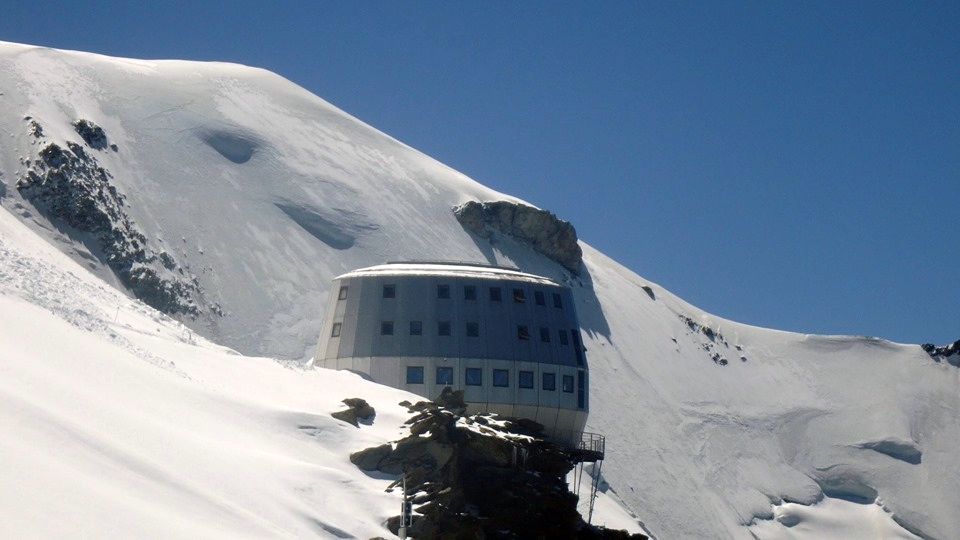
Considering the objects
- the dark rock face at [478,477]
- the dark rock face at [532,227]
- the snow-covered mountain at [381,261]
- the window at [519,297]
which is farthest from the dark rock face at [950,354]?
the dark rock face at [478,477]

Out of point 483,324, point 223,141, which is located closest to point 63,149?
point 223,141

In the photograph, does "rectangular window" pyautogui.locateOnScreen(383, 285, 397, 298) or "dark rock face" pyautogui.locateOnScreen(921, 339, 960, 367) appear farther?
"dark rock face" pyautogui.locateOnScreen(921, 339, 960, 367)

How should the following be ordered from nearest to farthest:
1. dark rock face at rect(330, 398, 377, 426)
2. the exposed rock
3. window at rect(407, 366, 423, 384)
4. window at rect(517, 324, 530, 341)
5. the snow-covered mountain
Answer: dark rock face at rect(330, 398, 377, 426), window at rect(407, 366, 423, 384), window at rect(517, 324, 530, 341), the snow-covered mountain, the exposed rock

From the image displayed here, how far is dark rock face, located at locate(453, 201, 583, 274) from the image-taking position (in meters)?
119

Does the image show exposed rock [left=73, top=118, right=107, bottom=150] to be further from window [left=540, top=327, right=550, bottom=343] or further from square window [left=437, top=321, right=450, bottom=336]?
window [left=540, top=327, right=550, bottom=343]

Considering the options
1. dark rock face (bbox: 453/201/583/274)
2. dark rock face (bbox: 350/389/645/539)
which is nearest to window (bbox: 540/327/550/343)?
dark rock face (bbox: 350/389/645/539)

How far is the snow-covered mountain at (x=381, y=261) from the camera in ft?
296

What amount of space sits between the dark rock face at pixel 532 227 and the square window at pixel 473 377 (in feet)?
207

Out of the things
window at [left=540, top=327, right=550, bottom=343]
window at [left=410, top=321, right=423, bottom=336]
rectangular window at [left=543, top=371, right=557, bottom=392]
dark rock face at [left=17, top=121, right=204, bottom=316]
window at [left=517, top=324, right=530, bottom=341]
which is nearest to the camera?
rectangular window at [left=543, top=371, right=557, bottom=392]

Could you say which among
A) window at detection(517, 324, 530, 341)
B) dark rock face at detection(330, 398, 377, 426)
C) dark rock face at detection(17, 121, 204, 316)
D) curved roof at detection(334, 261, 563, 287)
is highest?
dark rock face at detection(17, 121, 204, 316)

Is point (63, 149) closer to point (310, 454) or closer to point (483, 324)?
point (483, 324)

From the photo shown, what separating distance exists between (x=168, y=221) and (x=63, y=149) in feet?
25.5

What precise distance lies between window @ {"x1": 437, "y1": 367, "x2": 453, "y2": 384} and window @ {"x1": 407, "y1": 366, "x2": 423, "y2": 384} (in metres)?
0.67

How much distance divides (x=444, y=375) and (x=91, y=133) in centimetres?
5058
